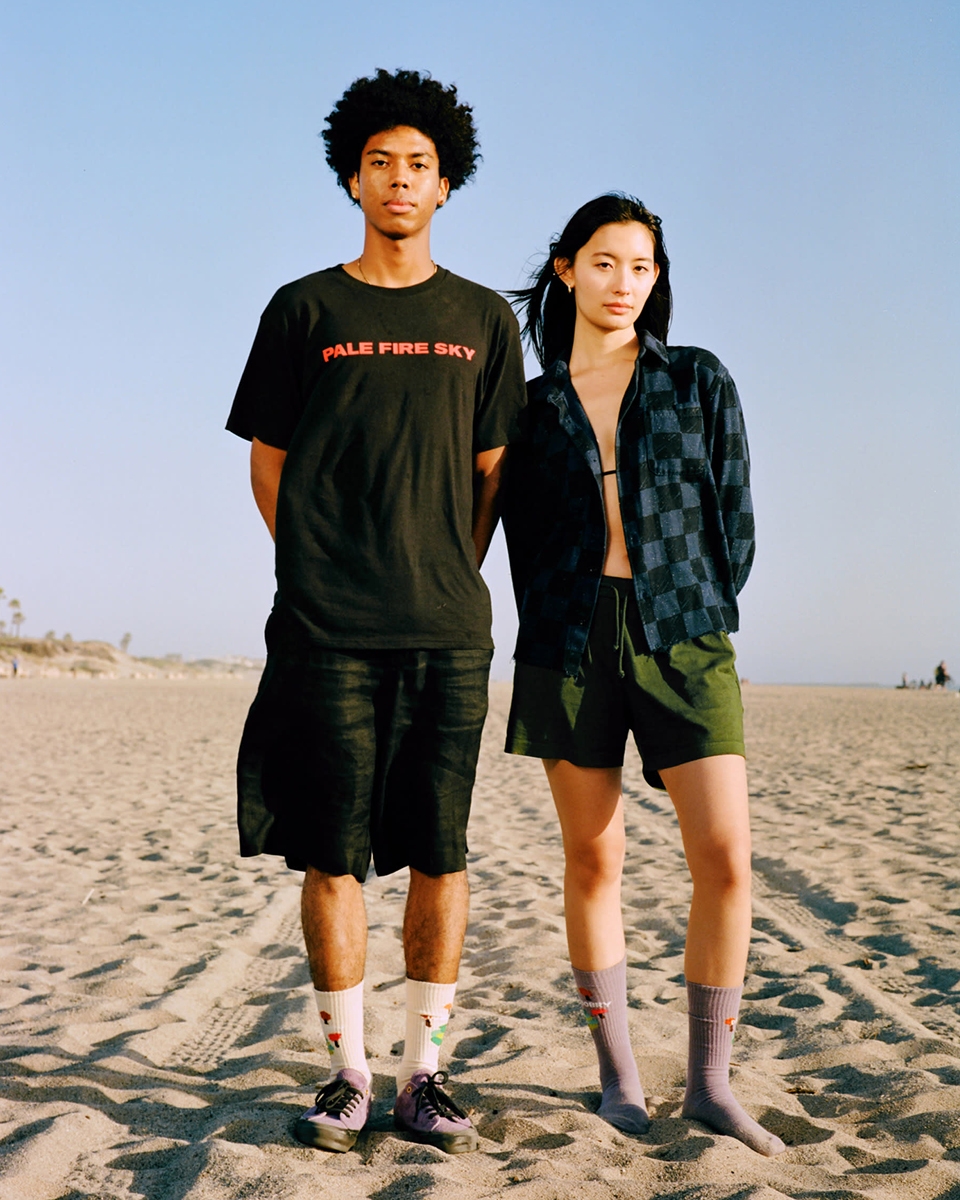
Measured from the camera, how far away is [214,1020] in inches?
138

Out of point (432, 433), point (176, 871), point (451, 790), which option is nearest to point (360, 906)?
point (451, 790)

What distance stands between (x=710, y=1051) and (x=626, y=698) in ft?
2.81

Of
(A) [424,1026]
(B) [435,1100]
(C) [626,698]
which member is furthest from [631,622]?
(B) [435,1100]

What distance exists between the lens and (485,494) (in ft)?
8.84

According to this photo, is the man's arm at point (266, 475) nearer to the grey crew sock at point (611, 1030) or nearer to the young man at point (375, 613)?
the young man at point (375, 613)

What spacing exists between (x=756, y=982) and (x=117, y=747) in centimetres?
1094

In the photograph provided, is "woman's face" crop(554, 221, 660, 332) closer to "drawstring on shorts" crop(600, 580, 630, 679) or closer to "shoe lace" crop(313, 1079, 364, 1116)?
"drawstring on shorts" crop(600, 580, 630, 679)

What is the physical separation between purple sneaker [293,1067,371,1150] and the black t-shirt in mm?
1029

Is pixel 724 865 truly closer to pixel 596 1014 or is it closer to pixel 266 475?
pixel 596 1014

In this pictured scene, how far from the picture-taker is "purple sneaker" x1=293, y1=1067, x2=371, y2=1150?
7.71ft

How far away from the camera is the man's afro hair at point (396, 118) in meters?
2.63

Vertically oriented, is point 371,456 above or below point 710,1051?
above

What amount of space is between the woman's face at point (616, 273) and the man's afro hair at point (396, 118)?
437mm

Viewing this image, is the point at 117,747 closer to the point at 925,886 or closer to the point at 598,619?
the point at 925,886
